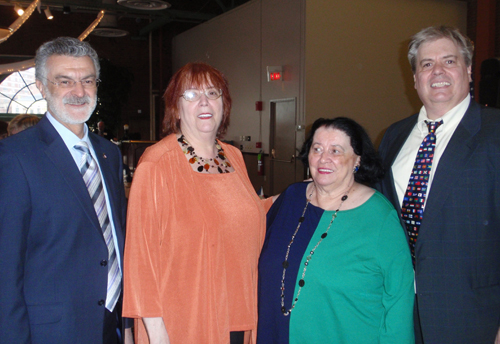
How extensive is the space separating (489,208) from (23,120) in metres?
4.04

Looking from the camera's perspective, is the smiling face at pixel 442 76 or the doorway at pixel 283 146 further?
the doorway at pixel 283 146

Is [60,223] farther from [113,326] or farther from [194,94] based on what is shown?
[194,94]

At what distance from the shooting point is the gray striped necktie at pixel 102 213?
1.82 meters

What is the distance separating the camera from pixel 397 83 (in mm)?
8984

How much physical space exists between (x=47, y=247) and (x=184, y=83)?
0.92 metres

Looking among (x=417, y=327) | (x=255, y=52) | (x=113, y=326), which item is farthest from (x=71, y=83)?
(x=255, y=52)

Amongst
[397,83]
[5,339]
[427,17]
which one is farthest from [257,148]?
[5,339]

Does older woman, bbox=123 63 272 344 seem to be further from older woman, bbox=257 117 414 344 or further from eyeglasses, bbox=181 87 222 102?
older woman, bbox=257 117 414 344

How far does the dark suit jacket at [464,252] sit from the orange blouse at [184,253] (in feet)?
2.71

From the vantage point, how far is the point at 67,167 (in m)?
1.70

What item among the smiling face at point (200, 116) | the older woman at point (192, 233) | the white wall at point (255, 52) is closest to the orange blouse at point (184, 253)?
the older woman at point (192, 233)

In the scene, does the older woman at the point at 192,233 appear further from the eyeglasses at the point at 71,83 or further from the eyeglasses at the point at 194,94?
the eyeglasses at the point at 71,83

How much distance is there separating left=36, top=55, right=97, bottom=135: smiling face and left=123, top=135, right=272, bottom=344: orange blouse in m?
0.36

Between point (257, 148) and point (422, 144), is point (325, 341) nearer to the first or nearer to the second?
point (422, 144)
